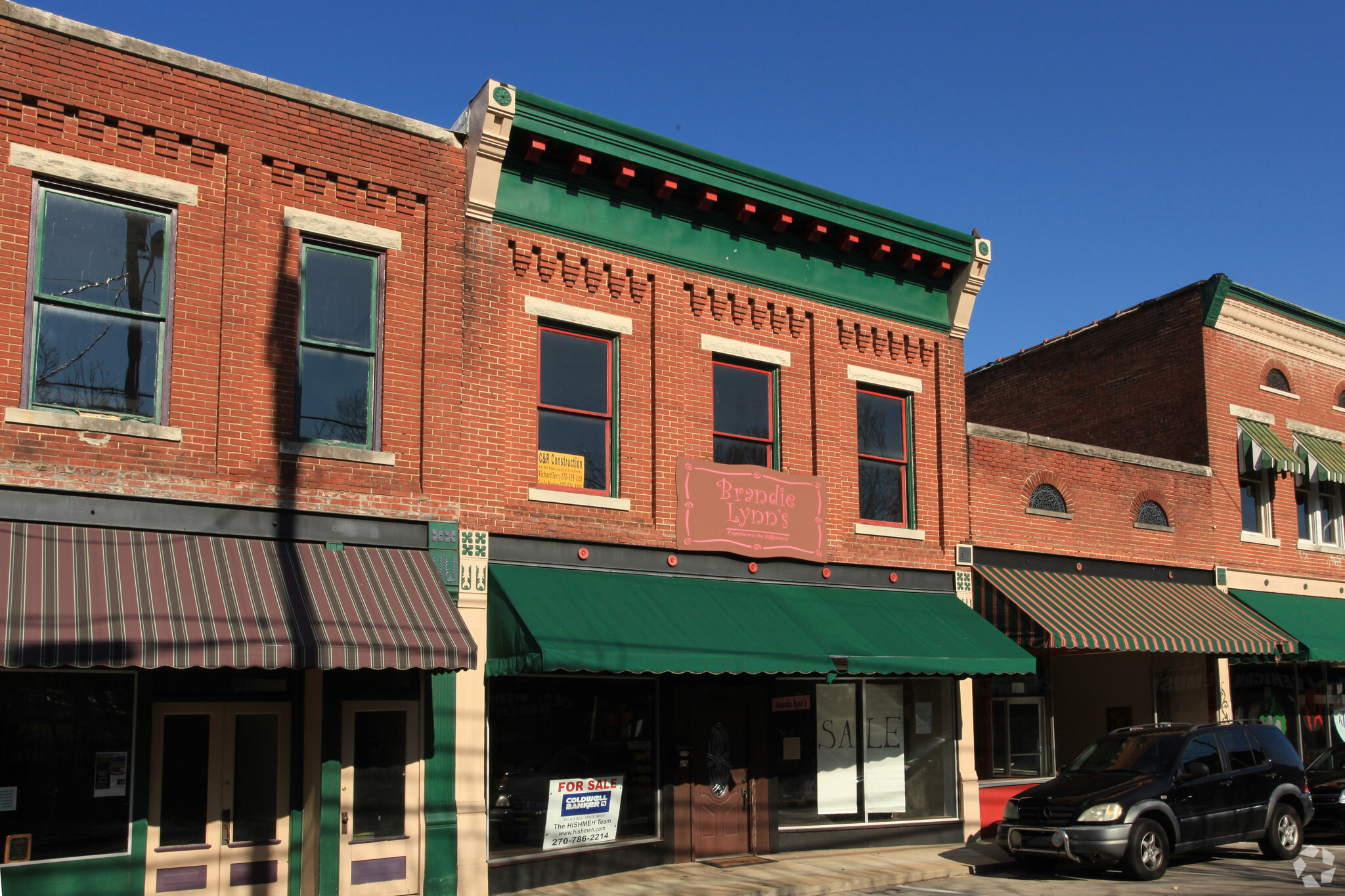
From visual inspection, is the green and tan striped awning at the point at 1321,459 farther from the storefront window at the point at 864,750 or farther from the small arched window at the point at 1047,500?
the storefront window at the point at 864,750

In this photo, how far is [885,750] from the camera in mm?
16562

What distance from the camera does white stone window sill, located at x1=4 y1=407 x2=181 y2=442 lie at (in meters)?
10.6

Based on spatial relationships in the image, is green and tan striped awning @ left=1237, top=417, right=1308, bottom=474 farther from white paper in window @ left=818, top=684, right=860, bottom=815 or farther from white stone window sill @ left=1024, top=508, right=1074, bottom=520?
white paper in window @ left=818, top=684, right=860, bottom=815

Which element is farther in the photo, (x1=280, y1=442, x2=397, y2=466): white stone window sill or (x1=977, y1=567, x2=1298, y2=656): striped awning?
(x1=977, y1=567, x2=1298, y2=656): striped awning

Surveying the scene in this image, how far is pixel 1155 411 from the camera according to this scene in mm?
23203

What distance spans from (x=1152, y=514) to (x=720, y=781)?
10.4 m

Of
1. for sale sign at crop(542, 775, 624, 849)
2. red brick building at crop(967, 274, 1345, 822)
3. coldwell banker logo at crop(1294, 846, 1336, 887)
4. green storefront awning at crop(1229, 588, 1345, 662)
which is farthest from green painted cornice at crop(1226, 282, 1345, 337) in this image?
for sale sign at crop(542, 775, 624, 849)

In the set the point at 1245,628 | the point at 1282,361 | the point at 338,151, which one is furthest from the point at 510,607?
the point at 1282,361

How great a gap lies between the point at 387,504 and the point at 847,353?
7.61 metres

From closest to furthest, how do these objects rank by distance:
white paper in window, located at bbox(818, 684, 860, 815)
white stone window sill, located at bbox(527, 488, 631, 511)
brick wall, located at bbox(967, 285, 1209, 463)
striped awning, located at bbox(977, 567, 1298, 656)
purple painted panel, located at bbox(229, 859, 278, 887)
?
purple painted panel, located at bbox(229, 859, 278, 887) → white stone window sill, located at bbox(527, 488, 631, 511) → white paper in window, located at bbox(818, 684, 860, 815) → striped awning, located at bbox(977, 567, 1298, 656) → brick wall, located at bbox(967, 285, 1209, 463)

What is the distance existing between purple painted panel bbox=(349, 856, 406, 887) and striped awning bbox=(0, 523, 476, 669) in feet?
7.81

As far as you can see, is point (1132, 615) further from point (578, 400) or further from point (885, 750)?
point (578, 400)

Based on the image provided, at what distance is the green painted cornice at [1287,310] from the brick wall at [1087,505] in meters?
3.89

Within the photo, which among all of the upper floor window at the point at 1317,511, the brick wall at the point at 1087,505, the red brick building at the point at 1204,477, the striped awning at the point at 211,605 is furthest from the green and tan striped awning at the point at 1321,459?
the striped awning at the point at 211,605
